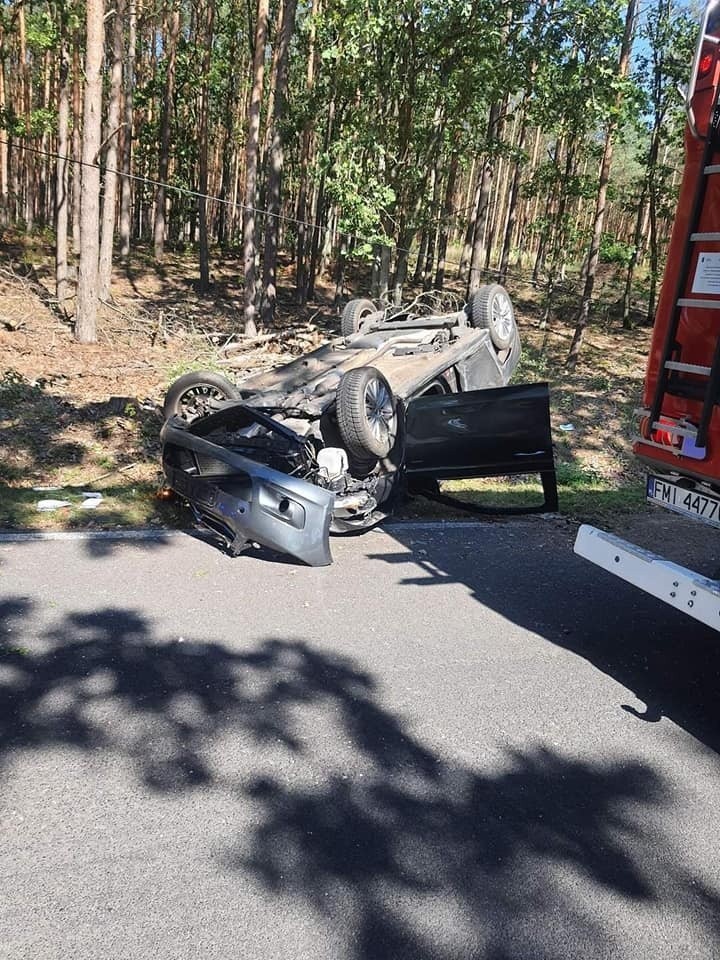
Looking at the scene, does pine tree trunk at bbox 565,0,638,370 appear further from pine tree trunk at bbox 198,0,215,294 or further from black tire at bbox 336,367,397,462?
pine tree trunk at bbox 198,0,215,294

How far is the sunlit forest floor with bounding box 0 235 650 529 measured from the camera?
7559mm

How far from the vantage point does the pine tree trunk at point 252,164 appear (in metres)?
16.3

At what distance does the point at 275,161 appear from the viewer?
17.8m

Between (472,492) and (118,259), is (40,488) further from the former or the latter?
(118,259)

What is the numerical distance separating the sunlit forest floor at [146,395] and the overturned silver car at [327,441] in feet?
2.98

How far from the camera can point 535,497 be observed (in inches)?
326

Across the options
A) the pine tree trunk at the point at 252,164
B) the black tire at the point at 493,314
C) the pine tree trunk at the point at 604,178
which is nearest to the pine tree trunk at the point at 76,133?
the pine tree trunk at the point at 252,164

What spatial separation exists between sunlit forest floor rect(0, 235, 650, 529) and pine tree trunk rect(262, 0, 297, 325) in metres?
1.11

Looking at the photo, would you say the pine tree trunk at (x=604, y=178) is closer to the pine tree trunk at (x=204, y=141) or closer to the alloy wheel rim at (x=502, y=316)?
the alloy wheel rim at (x=502, y=316)

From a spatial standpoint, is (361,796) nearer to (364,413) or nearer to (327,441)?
(364,413)

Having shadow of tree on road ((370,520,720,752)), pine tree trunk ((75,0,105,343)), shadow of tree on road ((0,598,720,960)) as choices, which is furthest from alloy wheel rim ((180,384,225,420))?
pine tree trunk ((75,0,105,343))

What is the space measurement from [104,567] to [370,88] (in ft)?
45.4

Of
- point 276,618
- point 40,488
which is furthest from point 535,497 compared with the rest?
point 40,488

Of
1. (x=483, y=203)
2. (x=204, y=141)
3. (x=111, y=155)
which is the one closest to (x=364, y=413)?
(x=483, y=203)
